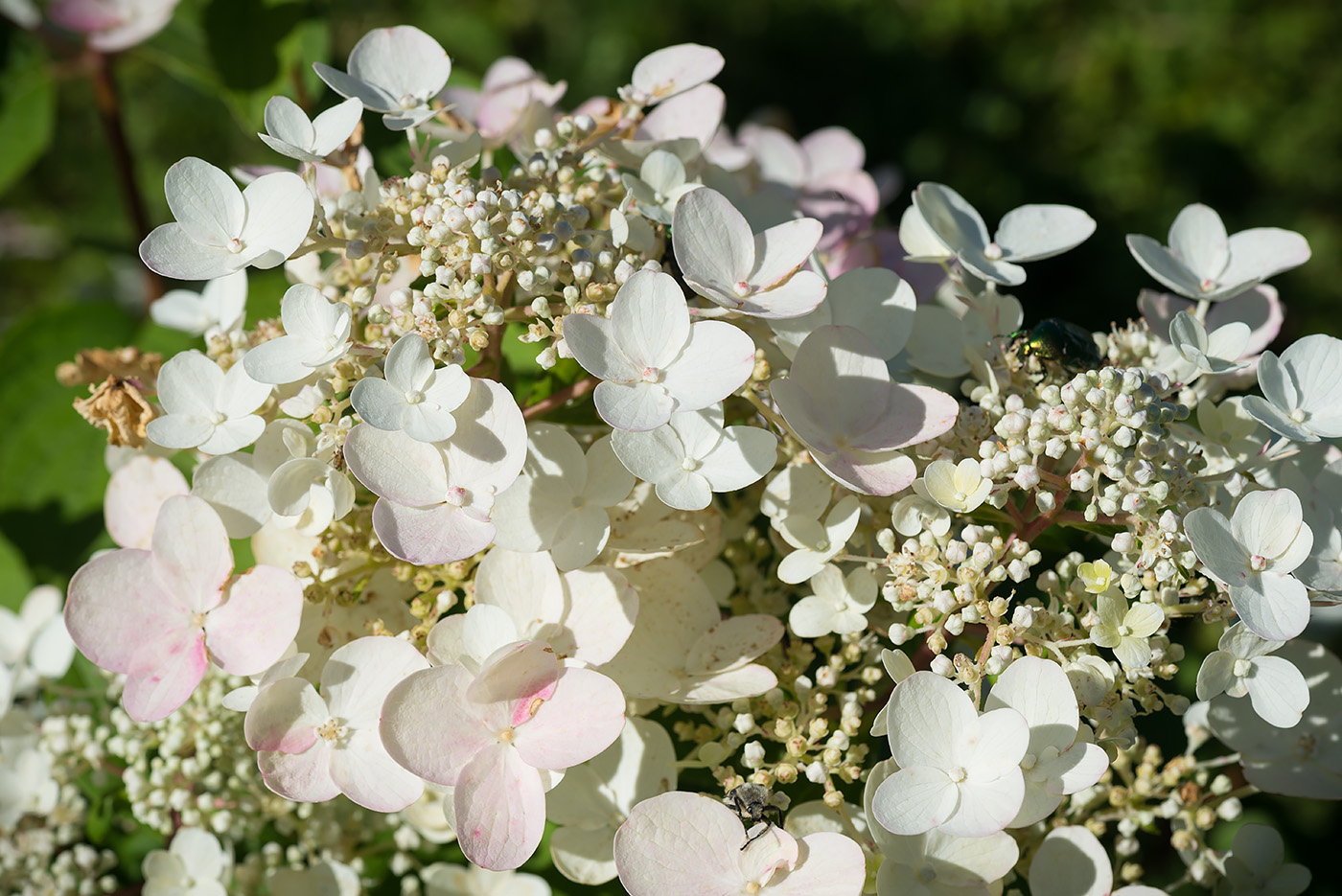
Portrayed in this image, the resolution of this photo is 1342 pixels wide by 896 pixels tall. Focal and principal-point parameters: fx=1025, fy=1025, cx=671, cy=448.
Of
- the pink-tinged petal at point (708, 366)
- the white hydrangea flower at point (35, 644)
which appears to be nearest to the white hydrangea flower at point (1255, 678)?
the pink-tinged petal at point (708, 366)

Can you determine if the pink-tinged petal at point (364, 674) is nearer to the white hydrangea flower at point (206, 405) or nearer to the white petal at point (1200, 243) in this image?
the white hydrangea flower at point (206, 405)

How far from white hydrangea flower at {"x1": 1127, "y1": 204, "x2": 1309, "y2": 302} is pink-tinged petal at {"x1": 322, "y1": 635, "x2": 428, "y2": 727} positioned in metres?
0.59

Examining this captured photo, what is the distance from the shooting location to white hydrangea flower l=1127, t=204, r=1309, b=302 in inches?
29.7

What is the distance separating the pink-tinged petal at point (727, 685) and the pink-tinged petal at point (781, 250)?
234 millimetres

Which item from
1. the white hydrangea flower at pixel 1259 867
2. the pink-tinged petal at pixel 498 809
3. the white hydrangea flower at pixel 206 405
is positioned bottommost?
the white hydrangea flower at pixel 1259 867

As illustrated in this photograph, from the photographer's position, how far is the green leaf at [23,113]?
4.01 ft

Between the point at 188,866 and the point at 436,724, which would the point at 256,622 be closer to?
the point at 436,724

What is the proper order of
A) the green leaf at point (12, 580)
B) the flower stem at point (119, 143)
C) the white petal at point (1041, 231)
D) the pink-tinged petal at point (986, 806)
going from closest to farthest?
the pink-tinged petal at point (986, 806) < the white petal at point (1041, 231) < the green leaf at point (12, 580) < the flower stem at point (119, 143)

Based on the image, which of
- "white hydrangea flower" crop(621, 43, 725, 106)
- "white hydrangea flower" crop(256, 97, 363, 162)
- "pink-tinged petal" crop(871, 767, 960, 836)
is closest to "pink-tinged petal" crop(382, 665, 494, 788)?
"pink-tinged petal" crop(871, 767, 960, 836)

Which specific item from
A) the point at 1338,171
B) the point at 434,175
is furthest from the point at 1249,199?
the point at 434,175

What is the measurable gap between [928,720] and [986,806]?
0.05m

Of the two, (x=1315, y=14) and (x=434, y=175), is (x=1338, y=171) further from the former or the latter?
(x=434, y=175)

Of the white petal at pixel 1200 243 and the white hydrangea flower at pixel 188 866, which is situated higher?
the white petal at pixel 1200 243

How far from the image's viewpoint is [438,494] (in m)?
0.58
